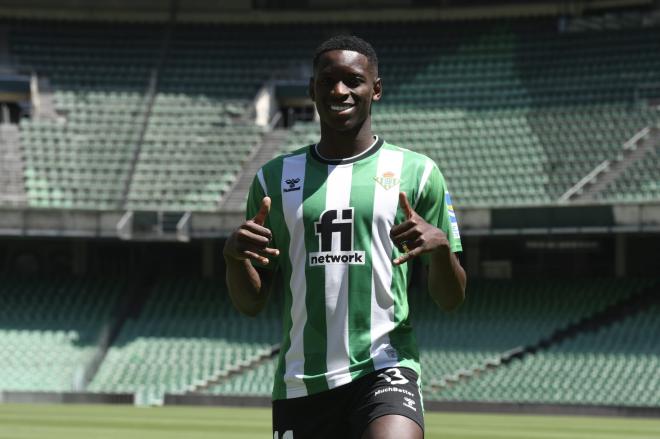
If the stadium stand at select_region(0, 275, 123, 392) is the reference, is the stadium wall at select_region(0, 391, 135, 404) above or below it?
below

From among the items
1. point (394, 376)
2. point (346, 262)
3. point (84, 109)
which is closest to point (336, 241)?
point (346, 262)

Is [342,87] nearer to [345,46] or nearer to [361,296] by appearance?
[345,46]

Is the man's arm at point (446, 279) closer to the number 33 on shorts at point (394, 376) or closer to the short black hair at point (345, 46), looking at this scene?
the number 33 on shorts at point (394, 376)

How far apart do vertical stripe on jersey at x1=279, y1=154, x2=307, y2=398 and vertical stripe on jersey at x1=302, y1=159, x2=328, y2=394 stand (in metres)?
0.02

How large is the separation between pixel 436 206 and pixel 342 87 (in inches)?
24.2

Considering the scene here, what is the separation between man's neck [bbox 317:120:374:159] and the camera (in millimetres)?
4598

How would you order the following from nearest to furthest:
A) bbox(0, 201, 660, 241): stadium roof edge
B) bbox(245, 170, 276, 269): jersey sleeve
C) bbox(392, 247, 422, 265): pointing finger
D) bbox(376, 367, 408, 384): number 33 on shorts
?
bbox(392, 247, 422, 265): pointing finger → bbox(376, 367, 408, 384): number 33 on shorts → bbox(245, 170, 276, 269): jersey sleeve → bbox(0, 201, 660, 241): stadium roof edge

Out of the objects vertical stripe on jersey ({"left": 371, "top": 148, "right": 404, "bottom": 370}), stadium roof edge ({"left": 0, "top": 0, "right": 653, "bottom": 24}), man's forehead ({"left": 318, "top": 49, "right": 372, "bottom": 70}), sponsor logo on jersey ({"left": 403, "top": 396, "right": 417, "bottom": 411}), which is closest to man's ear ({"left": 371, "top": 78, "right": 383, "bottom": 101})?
man's forehead ({"left": 318, "top": 49, "right": 372, "bottom": 70})

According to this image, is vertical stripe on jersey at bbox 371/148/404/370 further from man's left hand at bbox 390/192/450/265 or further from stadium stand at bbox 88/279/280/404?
stadium stand at bbox 88/279/280/404

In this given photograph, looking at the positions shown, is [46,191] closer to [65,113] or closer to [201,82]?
[65,113]

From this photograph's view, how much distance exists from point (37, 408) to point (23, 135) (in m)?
11.2

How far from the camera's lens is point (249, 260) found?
4492 millimetres

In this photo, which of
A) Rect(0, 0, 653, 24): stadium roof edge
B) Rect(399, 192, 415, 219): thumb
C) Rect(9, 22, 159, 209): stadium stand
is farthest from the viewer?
Rect(0, 0, 653, 24): stadium roof edge

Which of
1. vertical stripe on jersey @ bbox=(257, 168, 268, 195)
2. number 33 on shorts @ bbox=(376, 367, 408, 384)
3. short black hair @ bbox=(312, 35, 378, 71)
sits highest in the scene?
short black hair @ bbox=(312, 35, 378, 71)
